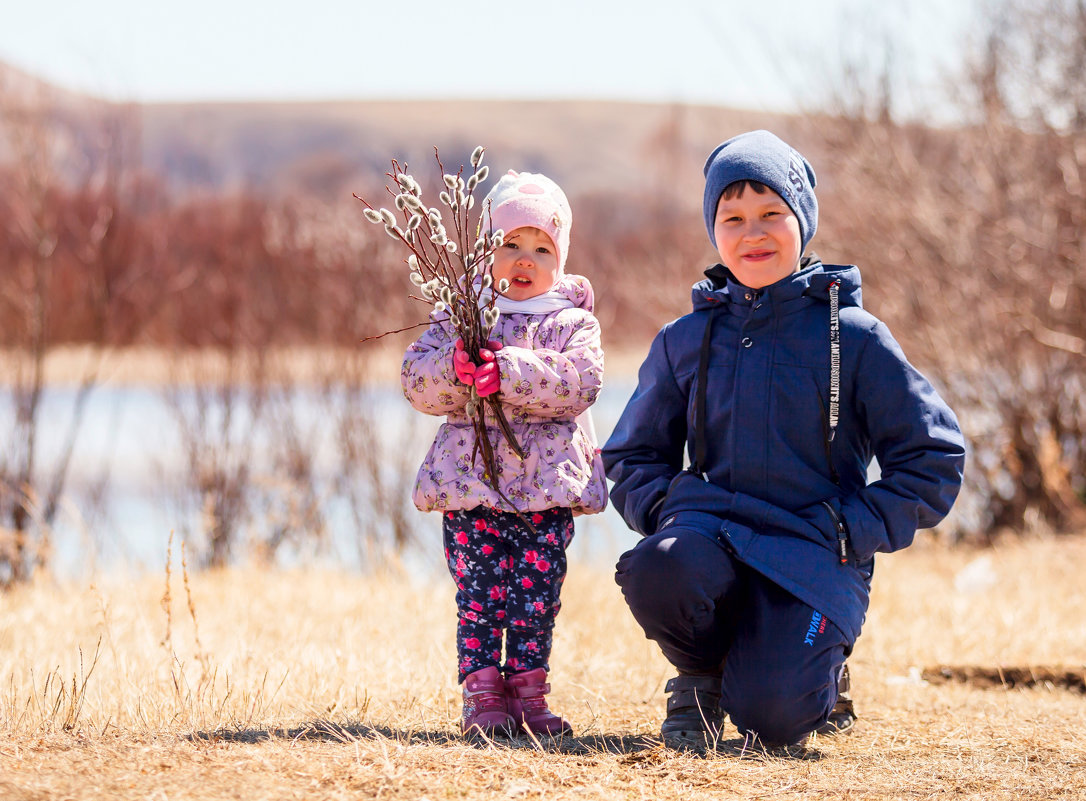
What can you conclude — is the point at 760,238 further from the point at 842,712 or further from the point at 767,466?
the point at 842,712

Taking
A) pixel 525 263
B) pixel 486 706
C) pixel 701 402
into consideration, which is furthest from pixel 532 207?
pixel 486 706

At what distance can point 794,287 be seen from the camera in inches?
117

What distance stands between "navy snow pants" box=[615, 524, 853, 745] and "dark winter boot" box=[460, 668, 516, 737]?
1.39 feet

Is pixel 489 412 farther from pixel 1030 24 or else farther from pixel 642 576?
pixel 1030 24

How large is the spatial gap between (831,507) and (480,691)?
1.03 meters

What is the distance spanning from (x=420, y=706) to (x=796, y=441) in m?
1.32

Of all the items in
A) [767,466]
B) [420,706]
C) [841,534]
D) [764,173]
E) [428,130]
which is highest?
[428,130]

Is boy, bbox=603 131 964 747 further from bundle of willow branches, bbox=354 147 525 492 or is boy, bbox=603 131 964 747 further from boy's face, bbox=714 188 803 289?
bundle of willow branches, bbox=354 147 525 492

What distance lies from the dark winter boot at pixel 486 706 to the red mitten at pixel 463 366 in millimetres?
791

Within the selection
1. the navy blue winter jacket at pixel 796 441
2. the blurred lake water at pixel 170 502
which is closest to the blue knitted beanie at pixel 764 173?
the navy blue winter jacket at pixel 796 441

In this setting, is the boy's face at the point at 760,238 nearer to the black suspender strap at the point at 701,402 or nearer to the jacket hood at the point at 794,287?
the jacket hood at the point at 794,287

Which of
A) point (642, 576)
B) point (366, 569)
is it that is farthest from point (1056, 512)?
point (642, 576)

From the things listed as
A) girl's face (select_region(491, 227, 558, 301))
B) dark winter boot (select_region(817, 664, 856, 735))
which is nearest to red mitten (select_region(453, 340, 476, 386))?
girl's face (select_region(491, 227, 558, 301))

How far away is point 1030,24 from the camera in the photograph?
7598mm
